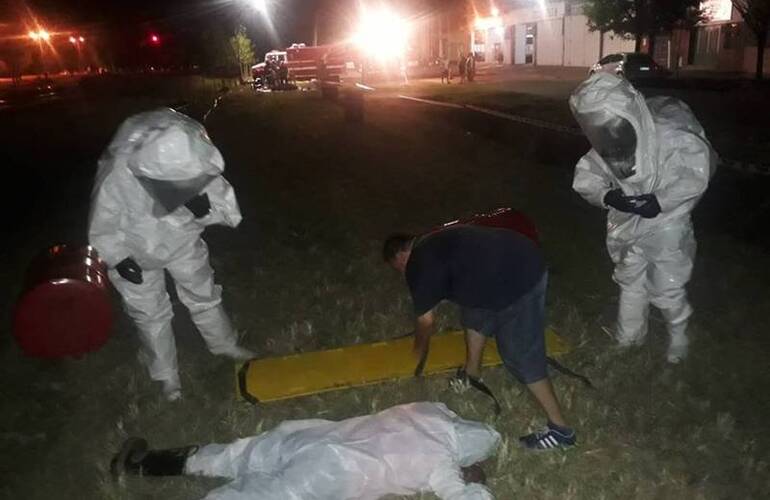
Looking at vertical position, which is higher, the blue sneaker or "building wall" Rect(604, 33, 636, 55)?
"building wall" Rect(604, 33, 636, 55)

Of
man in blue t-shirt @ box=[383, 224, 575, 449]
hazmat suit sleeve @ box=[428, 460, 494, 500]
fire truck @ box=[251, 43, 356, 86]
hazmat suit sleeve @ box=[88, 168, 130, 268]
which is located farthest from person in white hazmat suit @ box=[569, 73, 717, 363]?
fire truck @ box=[251, 43, 356, 86]

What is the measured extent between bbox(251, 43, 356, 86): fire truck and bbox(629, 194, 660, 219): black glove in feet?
95.5

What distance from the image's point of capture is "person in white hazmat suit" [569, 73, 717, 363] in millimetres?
3715

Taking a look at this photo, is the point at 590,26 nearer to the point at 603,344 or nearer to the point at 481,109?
the point at 481,109

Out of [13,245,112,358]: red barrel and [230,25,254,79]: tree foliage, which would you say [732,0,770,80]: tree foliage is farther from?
[13,245,112,358]: red barrel

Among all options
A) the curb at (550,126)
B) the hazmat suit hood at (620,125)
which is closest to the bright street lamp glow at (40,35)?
the curb at (550,126)

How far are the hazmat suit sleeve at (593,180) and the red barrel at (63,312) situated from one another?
10.3 ft

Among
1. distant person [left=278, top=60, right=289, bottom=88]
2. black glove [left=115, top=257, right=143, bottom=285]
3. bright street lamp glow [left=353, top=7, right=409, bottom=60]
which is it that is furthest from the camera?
bright street lamp glow [left=353, top=7, right=409, bottom=60]

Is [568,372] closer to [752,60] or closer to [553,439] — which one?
[553,439]

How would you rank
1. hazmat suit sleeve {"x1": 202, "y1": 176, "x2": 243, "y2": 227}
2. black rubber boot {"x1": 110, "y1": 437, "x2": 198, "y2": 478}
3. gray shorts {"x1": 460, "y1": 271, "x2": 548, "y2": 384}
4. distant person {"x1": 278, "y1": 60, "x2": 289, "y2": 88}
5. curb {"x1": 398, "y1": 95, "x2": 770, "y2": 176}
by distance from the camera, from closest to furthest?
gray shorts {"x1": 460, "y1": 271, "x2": 548, "y2": 384} < black rubber boot {"x1": 110, "y1": 437, "x2": 198, "y2": 478} < hazmat suit sleeve {"x1": 202, "y1": 176, "x2": 243, "y2": 227} < curb {"x1": 398, "y1": 95, "x2": 770, "y2": 176} < distant person {"x1": 278, "y1": 60, "x2": 289, "y2": 88}

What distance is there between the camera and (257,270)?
21.4 feet

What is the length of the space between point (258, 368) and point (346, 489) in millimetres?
1593

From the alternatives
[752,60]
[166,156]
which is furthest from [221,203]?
[752,60]

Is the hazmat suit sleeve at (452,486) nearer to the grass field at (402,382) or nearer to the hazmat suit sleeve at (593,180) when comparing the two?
the grass field at (402,382)
